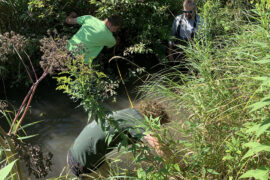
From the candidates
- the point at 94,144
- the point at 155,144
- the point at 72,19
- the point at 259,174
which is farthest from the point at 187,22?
the point at 259,174

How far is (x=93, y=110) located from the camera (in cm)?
142

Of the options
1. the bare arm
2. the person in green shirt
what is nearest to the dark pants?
the person in green shirt

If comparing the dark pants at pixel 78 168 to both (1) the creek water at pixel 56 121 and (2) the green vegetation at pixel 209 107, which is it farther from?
Result: (1) the creek water at pixel 56 121

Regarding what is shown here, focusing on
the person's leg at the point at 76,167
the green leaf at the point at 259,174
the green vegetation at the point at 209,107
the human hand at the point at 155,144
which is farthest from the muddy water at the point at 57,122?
the green leaf at the point at 259,174

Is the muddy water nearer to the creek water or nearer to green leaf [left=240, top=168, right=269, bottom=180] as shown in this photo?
the creek water

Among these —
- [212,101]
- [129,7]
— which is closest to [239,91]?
[212,101]

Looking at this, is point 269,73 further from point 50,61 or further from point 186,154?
point 50,61

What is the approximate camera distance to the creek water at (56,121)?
3.48 metres

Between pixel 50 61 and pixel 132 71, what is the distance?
9.75ft

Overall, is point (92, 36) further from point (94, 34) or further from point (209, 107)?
point (209, 107)

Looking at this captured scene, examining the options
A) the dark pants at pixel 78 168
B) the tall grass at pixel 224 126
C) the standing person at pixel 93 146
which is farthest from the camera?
the dark pants at pixel 78 168

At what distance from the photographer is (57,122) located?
3918 millimetres

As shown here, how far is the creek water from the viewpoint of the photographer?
11.4 ft

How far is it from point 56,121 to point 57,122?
0.09ft
